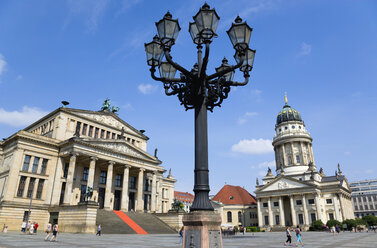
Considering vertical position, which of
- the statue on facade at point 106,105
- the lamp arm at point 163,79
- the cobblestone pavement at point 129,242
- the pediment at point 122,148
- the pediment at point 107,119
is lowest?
the cobblestone pavement at point 129,242

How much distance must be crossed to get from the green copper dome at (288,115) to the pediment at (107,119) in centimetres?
5182

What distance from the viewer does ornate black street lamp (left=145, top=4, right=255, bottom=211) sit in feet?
22.8

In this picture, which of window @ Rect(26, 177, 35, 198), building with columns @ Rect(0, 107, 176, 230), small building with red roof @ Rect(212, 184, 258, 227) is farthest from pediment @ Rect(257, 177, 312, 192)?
window @ Rect(26, 177, 35, 198)

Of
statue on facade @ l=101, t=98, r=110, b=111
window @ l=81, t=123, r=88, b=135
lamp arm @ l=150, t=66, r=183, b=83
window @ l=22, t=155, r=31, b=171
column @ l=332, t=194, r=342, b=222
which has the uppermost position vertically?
statue on facade @ l=101, t=98, r=110, b=111

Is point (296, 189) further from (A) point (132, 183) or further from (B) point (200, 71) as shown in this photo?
(B) point (200, 71)

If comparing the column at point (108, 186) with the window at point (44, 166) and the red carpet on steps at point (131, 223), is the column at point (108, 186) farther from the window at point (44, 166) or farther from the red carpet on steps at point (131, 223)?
the window at point (44, 166)

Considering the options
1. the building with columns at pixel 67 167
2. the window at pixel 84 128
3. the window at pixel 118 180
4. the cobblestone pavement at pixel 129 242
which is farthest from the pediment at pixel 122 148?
the cobblestone pavement at pixel 129 242

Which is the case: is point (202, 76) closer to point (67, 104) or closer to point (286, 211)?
point (67, 104)

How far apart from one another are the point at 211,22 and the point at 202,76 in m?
1.51

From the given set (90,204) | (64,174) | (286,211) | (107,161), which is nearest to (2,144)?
(64,174)

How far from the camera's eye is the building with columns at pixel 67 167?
35750mm

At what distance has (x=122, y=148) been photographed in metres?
44.6

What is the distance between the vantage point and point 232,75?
9547 millimetres

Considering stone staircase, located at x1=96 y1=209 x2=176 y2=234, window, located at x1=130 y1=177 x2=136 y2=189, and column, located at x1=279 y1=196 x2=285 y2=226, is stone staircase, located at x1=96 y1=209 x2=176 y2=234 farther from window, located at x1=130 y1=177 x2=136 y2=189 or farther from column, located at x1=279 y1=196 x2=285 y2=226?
column, located at x1=279 y1=196 x2=285 y2=226
